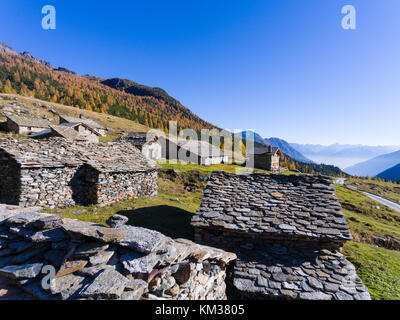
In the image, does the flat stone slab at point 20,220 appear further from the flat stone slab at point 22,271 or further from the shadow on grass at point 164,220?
the shadow on grass at point 164,220

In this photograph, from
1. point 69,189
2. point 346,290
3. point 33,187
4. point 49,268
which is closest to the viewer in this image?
point 49,268

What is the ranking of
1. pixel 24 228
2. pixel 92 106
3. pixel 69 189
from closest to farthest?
pixel 24 228 < pixel 69 189 < pixel 92 106

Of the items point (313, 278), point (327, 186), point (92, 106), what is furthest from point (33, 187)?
point (92, 106)

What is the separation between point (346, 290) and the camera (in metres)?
6.38

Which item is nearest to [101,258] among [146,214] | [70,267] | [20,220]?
[70,267]

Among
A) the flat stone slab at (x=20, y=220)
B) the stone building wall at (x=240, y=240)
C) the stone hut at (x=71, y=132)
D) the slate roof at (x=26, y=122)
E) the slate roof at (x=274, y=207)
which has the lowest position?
the stone building wall at (x=240, y=240)

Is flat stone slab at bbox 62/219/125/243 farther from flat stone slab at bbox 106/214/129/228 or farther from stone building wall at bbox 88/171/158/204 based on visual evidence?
stone building wall at bbox 88/171/158/204

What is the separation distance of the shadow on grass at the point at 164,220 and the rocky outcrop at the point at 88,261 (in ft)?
20.9

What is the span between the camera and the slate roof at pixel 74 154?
1170 centimetres

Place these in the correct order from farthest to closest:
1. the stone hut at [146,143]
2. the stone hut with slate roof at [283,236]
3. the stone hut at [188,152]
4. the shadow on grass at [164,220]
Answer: the stone hut at [188,152]
the stone hut at [146,143]
the shadow on grass at [164,220]
the stone hut with slate roof at [283,236]

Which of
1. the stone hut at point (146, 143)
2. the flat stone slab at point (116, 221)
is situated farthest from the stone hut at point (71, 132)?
the flat stone slab at point (116, 221)

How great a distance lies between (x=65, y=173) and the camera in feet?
41.8

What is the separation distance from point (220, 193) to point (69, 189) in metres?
10.6
